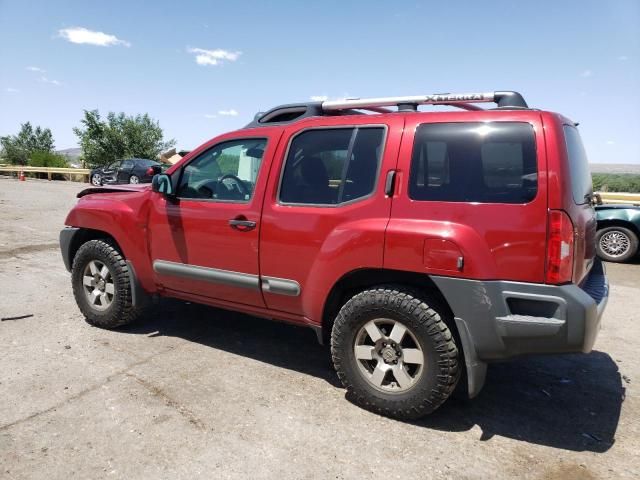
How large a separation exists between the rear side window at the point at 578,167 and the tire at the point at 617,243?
629 cm

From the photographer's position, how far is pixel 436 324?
9.37 ft

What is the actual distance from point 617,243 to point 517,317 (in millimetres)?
7466

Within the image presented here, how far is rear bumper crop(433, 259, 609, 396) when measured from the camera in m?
2.58

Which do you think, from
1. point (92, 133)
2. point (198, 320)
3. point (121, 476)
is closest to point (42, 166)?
point (92, 133)

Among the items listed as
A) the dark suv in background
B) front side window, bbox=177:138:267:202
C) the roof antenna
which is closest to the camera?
the roof antenna

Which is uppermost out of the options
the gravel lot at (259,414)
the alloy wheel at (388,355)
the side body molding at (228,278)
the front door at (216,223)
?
the front door at (216,223)

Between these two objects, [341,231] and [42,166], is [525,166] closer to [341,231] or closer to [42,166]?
[341,231]

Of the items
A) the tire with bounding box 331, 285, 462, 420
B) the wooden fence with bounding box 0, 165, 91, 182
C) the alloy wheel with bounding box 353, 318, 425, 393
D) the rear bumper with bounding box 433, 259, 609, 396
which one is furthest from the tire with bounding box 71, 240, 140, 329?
the wooden fence with bounding box 0, 165, 91, 182

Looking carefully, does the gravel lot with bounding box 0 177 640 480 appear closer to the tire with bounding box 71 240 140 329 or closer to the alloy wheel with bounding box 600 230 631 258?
the tire with bounding box 71 240 140 329

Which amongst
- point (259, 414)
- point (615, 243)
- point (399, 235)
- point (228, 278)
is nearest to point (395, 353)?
point (399, 235)

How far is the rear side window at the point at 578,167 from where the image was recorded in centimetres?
281

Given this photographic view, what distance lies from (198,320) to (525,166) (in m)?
3.55

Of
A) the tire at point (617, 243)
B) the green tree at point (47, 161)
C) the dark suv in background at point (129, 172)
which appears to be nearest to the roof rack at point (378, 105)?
the tire at point (617, 243)

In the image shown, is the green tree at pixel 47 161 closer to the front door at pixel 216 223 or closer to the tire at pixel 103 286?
the tire at pixel 103 286
